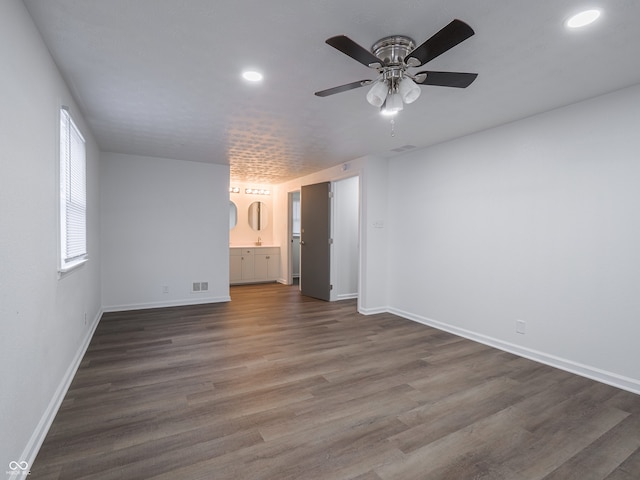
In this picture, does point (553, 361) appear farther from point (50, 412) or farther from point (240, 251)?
point (240, 251)

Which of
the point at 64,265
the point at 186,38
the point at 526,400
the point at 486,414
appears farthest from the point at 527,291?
the point at 64,265

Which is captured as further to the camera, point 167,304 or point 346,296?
point 346,296

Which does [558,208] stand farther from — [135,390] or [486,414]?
[135,390]

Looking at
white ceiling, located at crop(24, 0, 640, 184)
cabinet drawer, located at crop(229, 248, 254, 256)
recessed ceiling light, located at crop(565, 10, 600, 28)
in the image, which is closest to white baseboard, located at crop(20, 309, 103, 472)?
white ceiling, located at crop(24, 0, 640, 184)

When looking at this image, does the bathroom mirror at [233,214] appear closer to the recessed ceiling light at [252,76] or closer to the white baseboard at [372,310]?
the white baseboard at [372,310]

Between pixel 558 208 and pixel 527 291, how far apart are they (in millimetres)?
873

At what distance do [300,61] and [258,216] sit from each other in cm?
612

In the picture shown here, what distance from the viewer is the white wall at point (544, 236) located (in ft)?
8.79

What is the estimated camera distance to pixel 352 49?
1658mm

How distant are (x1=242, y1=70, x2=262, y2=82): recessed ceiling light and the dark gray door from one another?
3475mm

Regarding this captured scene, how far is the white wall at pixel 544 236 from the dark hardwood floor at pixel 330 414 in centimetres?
35

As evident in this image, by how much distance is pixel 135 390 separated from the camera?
8.41 feet

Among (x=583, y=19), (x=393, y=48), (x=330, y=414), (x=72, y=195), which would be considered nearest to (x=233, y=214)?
(x=72, y=195)

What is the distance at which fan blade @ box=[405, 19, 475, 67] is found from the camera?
1.46 m
